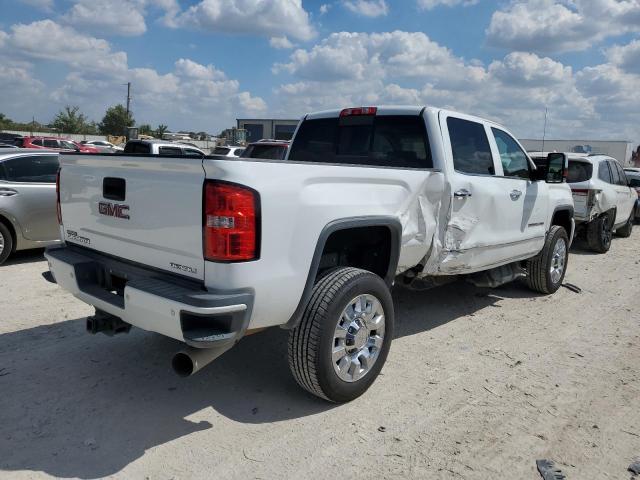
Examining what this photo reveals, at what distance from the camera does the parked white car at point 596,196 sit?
9344 mm

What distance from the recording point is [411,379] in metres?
3.97

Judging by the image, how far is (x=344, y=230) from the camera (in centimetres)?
357

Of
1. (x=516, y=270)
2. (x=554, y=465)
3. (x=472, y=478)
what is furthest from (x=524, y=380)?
(x=516, y=270)

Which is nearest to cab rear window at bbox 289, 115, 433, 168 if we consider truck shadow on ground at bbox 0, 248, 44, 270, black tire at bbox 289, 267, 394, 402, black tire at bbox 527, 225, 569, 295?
black tire at bbox 289, 267, 394, 402

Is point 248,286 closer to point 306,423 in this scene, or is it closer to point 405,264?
point 306,423

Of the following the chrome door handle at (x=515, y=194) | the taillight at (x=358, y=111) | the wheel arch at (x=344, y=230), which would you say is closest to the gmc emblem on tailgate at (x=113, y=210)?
the wheel arch at (x=344, y=230)

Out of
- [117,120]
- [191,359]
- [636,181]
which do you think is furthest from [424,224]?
[117,120]

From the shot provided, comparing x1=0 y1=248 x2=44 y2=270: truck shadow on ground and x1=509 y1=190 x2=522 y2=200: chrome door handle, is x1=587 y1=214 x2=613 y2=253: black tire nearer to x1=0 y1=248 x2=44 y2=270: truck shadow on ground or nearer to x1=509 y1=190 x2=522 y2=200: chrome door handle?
x1=509 y1=190 x2=522 y2=200: chrome door handle

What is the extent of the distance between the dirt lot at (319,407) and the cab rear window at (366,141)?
5.33 ft

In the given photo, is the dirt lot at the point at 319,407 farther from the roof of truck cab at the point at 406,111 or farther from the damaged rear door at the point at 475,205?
the roof of truck cab at the point at 406,111

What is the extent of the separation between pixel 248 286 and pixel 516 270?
13.4 feet

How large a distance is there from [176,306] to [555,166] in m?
4.58

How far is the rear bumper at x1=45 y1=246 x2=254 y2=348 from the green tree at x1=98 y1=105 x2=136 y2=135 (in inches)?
2824

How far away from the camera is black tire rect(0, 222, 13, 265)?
7035 millimetres
